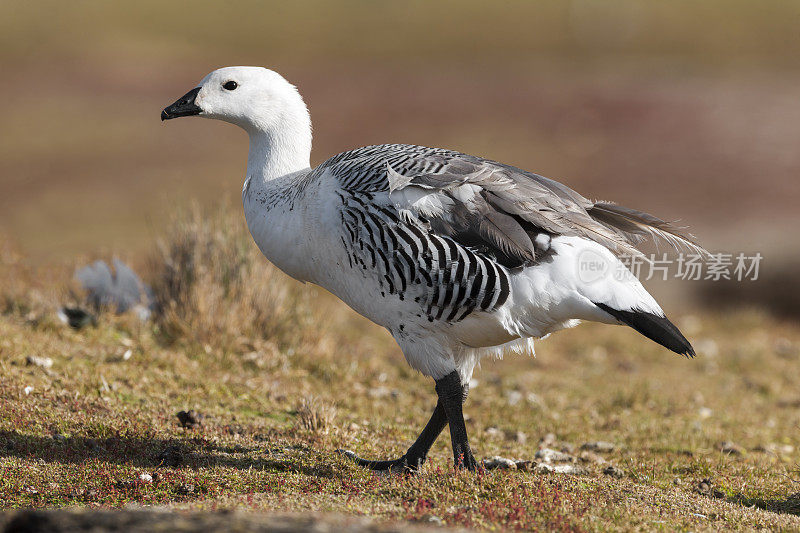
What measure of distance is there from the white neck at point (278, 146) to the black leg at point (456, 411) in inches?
81.6

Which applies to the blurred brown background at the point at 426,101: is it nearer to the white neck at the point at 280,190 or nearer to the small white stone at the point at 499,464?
the white neck at the point at 280,190

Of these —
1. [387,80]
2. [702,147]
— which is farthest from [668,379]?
[387,80]

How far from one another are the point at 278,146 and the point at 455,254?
1.94 metres

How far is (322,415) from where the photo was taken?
6.34m

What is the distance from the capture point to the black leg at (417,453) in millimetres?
5516

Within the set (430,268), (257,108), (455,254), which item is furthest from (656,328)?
(257,108)

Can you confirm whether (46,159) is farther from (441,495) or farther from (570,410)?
(441,495)

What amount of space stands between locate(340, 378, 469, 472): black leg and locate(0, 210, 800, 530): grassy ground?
0.13 meters

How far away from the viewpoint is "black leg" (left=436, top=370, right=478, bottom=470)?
17.7 feet

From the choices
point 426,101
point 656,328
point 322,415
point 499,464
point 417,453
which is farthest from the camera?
point 426,101

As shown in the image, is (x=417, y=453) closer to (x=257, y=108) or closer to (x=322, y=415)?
(x=322, y=415)

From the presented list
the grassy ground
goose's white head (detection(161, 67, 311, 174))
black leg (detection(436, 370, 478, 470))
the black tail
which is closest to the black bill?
goose's white head (detection(161, 67, 311, 174))

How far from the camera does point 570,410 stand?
27.6ft

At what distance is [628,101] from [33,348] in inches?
1038
